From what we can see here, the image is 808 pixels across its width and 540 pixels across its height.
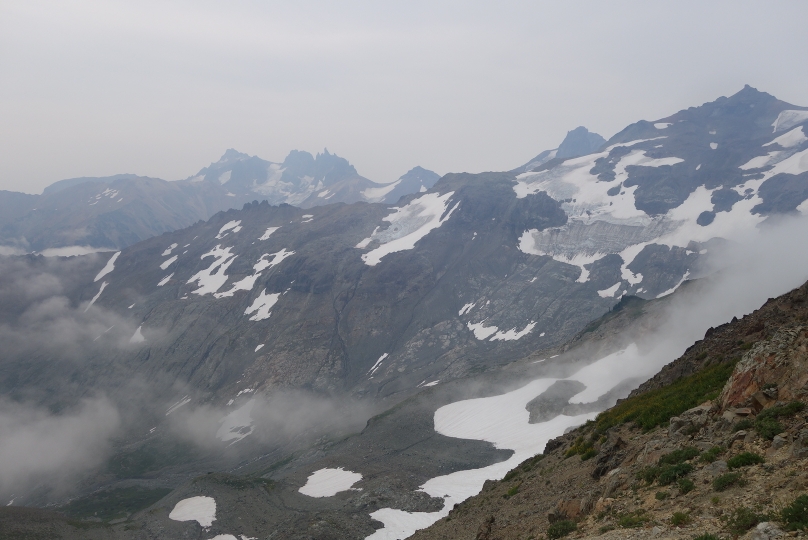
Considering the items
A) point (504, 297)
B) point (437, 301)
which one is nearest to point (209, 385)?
point (437, 301)

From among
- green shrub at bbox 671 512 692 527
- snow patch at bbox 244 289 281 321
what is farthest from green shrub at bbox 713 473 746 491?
snow patch at bbox 244 289 281 321

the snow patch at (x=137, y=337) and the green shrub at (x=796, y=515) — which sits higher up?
the green shrub at (x=796, y=515)

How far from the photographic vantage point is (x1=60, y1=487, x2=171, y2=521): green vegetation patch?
96.2m

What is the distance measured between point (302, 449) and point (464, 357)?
4919 centimetres

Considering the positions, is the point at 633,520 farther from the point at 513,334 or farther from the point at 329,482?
the point at 513,334

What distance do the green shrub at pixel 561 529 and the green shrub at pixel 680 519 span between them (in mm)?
4073

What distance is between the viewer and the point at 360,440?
80500 mm

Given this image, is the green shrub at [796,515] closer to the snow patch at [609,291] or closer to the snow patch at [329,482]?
the snow patch at [329,482]

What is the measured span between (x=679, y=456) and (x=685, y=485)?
1939 mm

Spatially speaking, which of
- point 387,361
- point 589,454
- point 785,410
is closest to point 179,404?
point 387,361

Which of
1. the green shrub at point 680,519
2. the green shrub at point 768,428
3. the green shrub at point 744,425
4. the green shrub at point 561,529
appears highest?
the green shrub at point 768,428

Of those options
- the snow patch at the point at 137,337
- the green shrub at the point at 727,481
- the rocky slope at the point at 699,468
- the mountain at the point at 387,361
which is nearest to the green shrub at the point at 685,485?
the rocky slope at the point at 699,468

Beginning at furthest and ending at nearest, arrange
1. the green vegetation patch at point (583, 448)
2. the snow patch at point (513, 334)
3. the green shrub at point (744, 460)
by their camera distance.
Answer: the snow patch at point (513, 334)
the green vegetation patch at point (583, 448)
the green shrub at point (744, 460)

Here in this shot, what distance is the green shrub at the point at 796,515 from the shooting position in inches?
414
